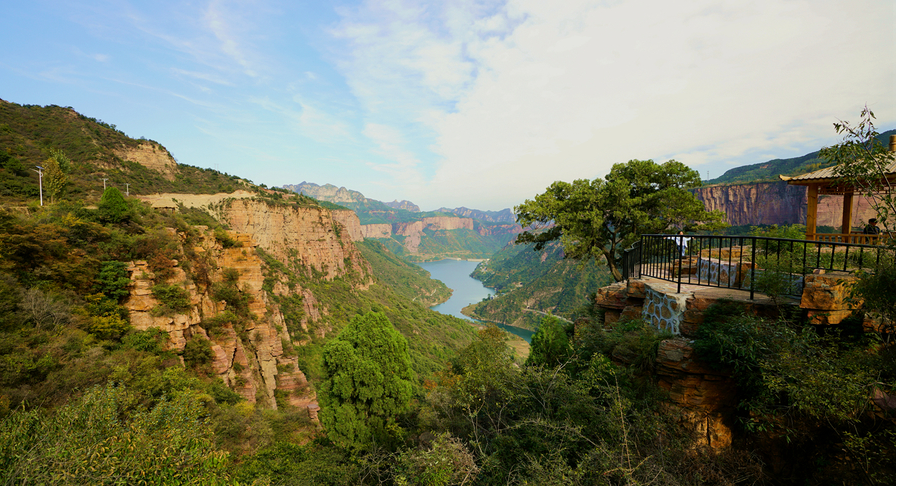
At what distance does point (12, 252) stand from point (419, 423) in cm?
1549

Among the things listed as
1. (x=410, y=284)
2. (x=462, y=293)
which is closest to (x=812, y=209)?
(x=410, y=284)

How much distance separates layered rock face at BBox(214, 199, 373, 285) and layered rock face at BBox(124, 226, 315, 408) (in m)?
20.5

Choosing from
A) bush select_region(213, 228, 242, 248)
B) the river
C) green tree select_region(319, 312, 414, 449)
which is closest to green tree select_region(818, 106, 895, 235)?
green tree select_region(319, 312, 414, 449)

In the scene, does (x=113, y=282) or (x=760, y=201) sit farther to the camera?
(x=760, y=201)

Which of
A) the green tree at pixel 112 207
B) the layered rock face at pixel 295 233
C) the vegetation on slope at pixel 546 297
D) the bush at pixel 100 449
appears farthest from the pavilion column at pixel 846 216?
the vegetation on slope at pixel 546 297

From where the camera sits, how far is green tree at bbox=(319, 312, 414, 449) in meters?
13.3

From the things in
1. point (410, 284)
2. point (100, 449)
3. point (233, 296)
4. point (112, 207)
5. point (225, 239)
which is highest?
point (112, 207)

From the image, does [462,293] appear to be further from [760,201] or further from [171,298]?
[171,298]

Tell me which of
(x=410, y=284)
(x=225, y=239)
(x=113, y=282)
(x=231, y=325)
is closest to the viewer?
(x=113, y=282)

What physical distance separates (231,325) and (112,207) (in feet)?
24.7

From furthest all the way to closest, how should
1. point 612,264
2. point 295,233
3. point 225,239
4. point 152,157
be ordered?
point 295,233, point 152,157, point 225,239, point 612,264

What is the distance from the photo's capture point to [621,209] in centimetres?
1185

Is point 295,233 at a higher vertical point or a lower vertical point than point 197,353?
higher

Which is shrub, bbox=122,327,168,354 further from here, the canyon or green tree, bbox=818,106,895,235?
green tree, bbox=818,106,895,235
